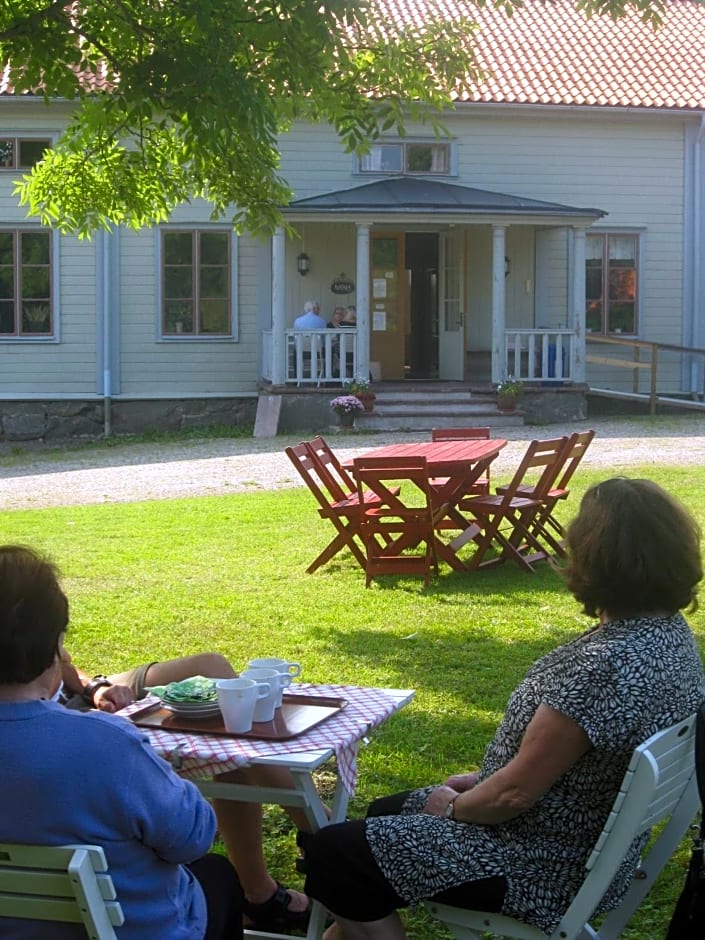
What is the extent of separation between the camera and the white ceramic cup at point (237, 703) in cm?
308

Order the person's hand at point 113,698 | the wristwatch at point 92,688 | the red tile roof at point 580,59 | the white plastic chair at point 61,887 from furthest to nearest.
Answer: the red tile roof at point 580,59
the wristwatch at point 92,688
the person's hand at point 113,698
the white plastic chair at point 61,887

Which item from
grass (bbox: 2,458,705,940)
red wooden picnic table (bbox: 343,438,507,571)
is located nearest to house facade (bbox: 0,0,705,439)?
grass (bbox: 2,458,705,940)

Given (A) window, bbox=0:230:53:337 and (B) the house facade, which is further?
(A) window, bbox=0:230:53:337

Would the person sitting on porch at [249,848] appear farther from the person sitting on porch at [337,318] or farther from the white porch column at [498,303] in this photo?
the person sitting on porch at [337,318]

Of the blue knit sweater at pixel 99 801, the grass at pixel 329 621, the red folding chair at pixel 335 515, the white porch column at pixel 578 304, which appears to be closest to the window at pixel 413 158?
the white porch column at pixel 578 304

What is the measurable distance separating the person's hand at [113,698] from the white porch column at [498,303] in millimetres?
16032

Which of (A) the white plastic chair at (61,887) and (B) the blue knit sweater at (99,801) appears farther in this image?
(B) the blue knit sweater at (99,801)

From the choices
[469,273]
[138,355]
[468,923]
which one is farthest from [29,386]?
[468,923]

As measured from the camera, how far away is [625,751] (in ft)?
9.13

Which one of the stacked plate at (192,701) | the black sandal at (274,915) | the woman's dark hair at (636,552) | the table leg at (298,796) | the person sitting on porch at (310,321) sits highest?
the person sitting on porch at (310,321)

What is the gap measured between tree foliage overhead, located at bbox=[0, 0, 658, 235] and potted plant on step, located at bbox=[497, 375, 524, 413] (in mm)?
10468

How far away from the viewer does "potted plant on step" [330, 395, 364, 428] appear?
18.2m

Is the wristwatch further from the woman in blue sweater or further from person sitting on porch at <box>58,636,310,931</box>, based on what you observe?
the woman in blue sweater

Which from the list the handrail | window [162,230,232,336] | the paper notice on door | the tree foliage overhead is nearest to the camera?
the tree foliage overhead
